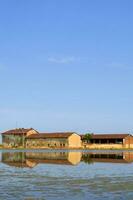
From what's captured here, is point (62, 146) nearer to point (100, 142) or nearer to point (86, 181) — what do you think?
point (100, 142)

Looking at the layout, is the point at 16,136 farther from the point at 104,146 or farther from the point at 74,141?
the point at 104,146

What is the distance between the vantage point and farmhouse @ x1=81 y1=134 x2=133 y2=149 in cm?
11738

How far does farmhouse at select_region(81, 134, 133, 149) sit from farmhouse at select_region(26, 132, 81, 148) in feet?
16.5

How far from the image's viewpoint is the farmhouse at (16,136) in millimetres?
125250

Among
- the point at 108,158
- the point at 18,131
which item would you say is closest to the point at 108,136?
the point at 18,131

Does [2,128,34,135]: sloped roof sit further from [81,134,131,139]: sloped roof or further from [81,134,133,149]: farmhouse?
[81,134,133,149]: farmhouse

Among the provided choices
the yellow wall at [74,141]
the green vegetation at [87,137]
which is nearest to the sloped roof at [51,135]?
the yellow wall at [74,141]

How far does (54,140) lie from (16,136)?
13388 mm

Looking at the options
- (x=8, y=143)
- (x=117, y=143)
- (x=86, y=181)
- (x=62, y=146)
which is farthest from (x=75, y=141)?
(x=86, y=181)

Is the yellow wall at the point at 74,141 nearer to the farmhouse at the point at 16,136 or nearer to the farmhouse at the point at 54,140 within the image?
the farmhouse at the point at 54,140

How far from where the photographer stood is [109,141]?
397 ft

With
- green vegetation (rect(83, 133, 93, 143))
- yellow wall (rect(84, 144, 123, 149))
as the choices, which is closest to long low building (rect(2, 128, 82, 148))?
yellow wall (rect(84, 144, 123, 149))

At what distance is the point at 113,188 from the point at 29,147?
340 ft

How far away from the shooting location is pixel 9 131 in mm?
131125
